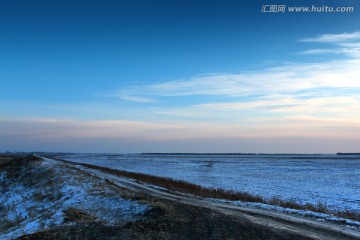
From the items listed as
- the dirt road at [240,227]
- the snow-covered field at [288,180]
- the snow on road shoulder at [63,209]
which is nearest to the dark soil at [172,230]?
the dirt road at [240,227]

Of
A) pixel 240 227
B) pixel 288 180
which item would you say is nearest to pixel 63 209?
pixel 240 227

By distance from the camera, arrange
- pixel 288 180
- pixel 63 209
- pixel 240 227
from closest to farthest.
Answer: pixel 240 227 → pixel 63 209 → pixel 288 180

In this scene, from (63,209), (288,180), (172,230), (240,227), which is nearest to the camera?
(172,230)

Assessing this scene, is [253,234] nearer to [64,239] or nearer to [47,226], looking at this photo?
[64,239]

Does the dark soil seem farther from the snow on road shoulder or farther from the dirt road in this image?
the snow on road shoulder

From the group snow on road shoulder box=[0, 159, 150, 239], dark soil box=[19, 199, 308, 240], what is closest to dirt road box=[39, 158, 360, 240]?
dark soil box=[19, 199, 308, 240]

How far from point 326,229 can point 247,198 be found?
36.8 feet

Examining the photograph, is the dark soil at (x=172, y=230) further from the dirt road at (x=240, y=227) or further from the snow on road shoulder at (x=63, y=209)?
the snow on road shoulder at (x=63, y=209)

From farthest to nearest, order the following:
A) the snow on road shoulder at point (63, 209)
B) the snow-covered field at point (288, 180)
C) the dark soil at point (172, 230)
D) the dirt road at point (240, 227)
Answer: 1. the snow-covered field at point (288, 180)
2. the snow on road shoulder at point (63, 209)
3. the dirt road at point (240, 227)
4. the dark soil at point (172, 230)

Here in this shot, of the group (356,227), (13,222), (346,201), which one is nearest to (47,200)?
(13,222)

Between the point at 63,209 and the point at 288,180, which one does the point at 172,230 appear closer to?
the point at 63,209

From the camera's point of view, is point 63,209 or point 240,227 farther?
point 63,209

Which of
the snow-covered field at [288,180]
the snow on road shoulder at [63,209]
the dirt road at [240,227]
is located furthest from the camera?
the snow-covered field at [288,180]

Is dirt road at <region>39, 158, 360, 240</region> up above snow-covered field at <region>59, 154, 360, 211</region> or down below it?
above
